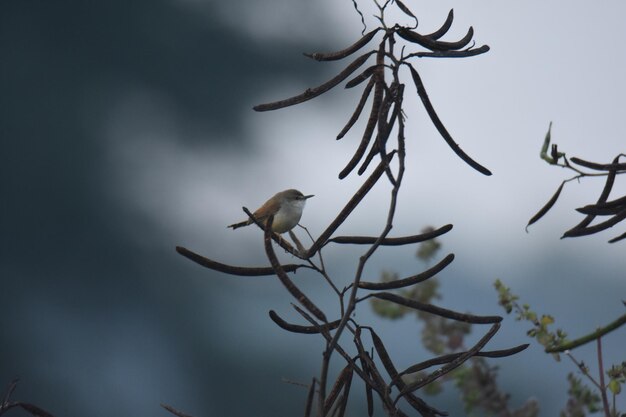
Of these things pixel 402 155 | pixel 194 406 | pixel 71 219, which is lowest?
pixel 402 155

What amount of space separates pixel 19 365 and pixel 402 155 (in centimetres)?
1010

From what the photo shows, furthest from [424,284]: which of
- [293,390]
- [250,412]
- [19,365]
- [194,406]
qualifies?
[19,365]

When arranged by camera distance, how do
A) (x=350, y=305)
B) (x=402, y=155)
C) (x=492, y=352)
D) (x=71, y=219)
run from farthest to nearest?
(x=71, y=219) → (x=492, y=352) → (x=402, y=155) → (x=350, y=305)

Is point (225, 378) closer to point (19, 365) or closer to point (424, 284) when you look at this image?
point (19, 365)

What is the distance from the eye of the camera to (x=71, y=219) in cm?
1328

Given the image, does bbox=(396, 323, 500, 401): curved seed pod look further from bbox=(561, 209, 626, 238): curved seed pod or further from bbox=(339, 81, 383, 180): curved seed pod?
bbox=(339, 81, 383, 180): curved seed pod

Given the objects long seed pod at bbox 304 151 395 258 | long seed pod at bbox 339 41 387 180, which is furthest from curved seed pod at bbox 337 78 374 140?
long seed pod at bbox 304 151 395 258

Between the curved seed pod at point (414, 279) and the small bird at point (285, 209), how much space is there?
1807 mm

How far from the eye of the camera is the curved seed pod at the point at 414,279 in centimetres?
147

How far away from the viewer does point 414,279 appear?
4.96 feet

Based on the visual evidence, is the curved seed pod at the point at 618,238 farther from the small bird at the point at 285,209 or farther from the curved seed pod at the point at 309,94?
the small bird at the point at 285,209

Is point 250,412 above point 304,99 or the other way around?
above

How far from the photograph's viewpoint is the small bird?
3.94 metres

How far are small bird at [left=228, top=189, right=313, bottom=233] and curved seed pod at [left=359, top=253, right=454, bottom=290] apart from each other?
5.93 ft
